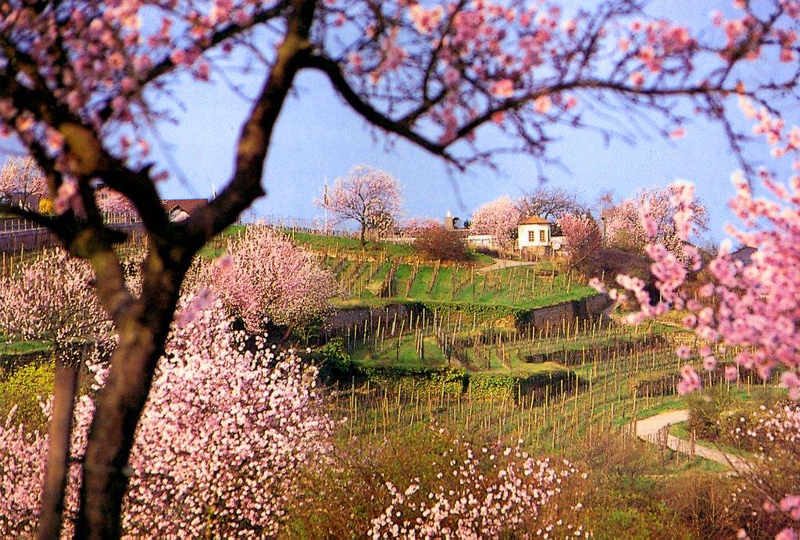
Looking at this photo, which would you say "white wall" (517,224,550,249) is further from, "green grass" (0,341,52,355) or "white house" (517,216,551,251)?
"green grass" (0,341,52,355)

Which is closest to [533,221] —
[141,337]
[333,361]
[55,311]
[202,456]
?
[333,361]

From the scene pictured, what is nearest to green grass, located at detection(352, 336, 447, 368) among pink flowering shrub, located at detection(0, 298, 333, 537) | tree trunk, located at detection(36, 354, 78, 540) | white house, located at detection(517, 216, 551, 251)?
pink flowering shrub, located at detection(0, 298, 333, 537)

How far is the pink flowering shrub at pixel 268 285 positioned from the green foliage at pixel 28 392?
5.37m

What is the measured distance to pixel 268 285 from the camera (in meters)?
21.6

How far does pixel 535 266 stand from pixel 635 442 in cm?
2699

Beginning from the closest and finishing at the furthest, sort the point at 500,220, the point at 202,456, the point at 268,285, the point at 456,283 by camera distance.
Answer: the point at 202,456 → the point at 268,285 → the point at 456,283 → the point at 500,220

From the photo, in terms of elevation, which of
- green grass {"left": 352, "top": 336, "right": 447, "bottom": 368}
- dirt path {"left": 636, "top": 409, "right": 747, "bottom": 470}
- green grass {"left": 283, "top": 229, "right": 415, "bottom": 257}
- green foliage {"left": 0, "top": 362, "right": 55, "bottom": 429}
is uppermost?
green grass {"left": 283, "top": 229, "right": 415, "bottom": 257}

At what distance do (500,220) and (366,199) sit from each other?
15.4 m

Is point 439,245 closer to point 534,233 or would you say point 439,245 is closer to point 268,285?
point 534,233

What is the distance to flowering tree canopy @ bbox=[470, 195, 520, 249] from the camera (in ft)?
186

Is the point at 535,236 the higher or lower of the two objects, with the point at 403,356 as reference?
higher

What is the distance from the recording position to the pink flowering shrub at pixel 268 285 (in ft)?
68.4

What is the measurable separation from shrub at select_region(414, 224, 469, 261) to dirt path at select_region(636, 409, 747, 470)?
22233mm

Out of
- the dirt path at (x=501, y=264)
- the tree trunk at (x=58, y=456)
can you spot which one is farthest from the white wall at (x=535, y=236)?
the tree trunk at (x=58, y=456)
